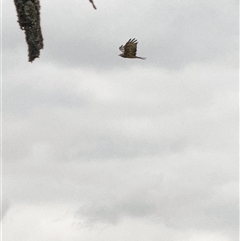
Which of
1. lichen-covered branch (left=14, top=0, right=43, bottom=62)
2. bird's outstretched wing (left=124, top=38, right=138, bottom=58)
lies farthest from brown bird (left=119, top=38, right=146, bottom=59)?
lichen-covered branch (left=14, top=0, right=43, bottom=62)

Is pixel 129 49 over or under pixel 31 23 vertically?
over

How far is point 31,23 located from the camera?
1070 cm

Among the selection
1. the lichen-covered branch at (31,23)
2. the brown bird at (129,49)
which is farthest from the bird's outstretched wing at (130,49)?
the lichen-covered branch at (31,23)

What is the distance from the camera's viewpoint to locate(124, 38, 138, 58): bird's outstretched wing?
19.6 meters

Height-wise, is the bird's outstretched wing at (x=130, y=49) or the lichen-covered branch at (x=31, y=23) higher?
the bird's outstretched wing at (x=130, y=49)

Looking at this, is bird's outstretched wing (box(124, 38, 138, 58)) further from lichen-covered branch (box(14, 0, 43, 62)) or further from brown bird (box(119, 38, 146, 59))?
lichen-covered branch (box(14, 0, 43, 62))

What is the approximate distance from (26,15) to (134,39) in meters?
10.3

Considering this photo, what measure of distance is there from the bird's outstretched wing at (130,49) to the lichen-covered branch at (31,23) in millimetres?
9220

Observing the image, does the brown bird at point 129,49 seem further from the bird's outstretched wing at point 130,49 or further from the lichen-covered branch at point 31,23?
the lichen-covered branch at point 31,23

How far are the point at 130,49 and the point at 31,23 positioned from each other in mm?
Result: 9553

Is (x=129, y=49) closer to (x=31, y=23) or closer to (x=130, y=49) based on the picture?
(x=130, y=49)

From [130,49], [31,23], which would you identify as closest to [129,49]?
[130,49]

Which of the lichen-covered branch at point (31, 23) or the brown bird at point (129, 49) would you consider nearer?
the lichen-covered branch at point (31, 23)

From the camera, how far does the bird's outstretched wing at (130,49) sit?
19625mm
